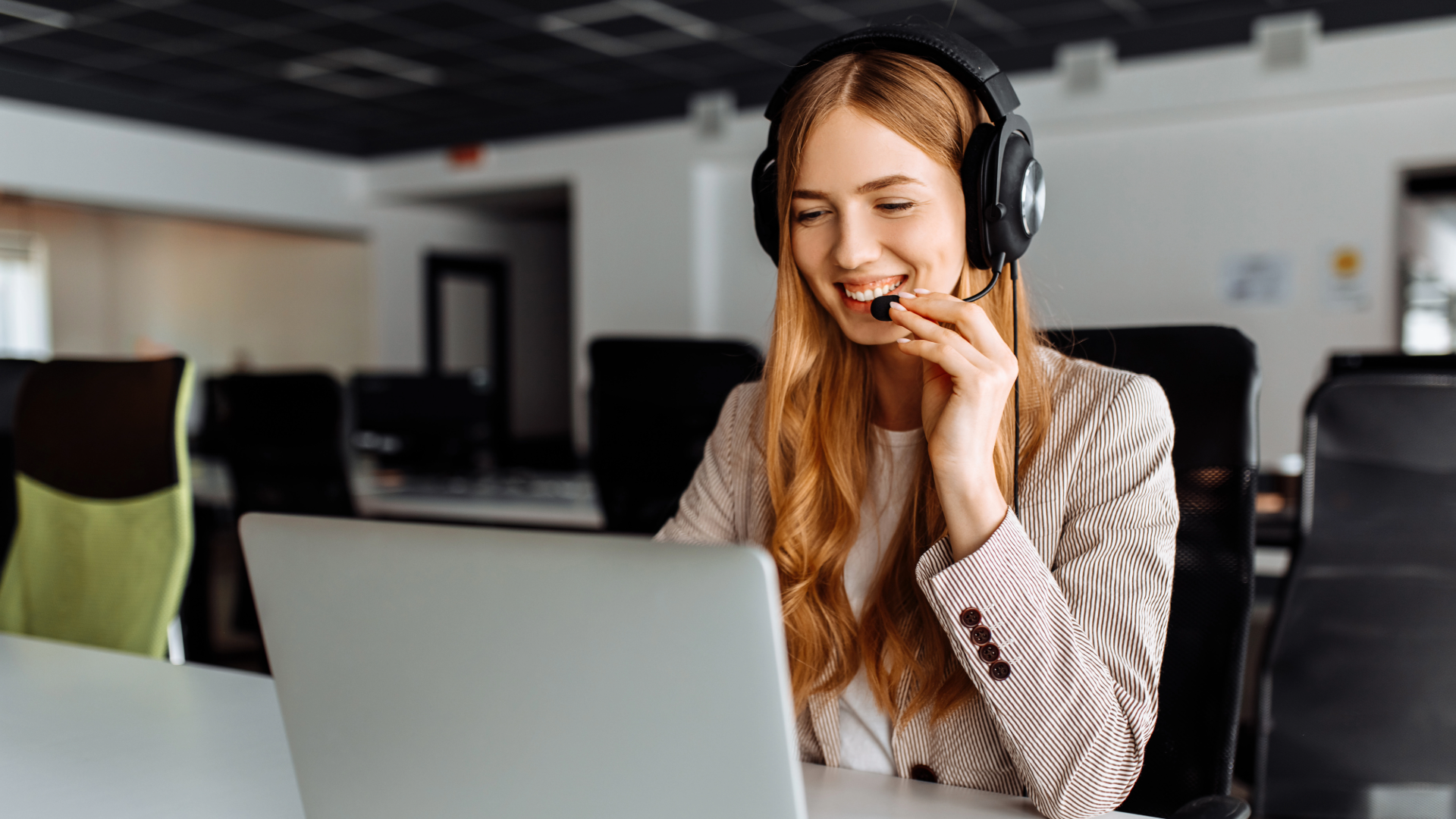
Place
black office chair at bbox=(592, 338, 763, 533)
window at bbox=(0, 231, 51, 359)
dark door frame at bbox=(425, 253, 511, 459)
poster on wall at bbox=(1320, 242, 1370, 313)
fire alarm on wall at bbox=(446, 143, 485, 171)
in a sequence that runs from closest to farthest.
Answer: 1. black office chair at bbox=(592, 338, 763, 533)
2. poster on wall at bbox=(1320, 242, 1370, 313)
3. fire alarm on wall at bbox=(446, 143, 485, 171)
4. dark door frame at bbox=(425, 253, 511, 459)
5. window at bbox=(0, 231, 51, 359)

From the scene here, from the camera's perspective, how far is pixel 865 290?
3.27 feet

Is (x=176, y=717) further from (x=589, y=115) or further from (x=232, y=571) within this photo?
(x=589, y=115)

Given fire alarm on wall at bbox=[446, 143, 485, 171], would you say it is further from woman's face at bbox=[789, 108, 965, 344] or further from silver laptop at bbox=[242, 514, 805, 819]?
silver laptop at bbox=[242, 514, 805, 819]

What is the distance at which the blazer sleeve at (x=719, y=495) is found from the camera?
118cm

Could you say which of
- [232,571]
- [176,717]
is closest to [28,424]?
[176,717]

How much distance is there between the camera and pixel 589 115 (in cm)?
685

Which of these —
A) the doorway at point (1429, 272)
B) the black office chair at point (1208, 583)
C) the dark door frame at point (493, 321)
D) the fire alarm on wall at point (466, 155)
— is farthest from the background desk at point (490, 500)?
the doorway at point (1429, 272)

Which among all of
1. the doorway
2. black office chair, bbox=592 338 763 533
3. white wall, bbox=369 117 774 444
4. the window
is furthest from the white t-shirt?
the window

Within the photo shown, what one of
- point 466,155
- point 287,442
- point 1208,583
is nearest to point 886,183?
point 1208,583

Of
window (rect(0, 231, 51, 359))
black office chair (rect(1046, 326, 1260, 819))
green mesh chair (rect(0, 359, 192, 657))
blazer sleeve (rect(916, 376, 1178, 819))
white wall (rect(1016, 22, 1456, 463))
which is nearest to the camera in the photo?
blazer sleeve (rect(916, 376, 1178, 819))

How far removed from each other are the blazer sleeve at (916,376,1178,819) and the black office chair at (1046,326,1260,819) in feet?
0.64

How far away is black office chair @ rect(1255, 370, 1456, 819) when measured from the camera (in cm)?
165

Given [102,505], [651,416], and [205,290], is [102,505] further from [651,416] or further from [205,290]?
[205,290]

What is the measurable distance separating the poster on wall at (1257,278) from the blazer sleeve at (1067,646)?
182 inches
